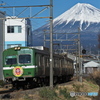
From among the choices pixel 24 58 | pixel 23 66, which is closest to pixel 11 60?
pixel 24 58

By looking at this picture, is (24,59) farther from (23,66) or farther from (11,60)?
(11,60)

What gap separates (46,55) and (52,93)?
25.1 feet

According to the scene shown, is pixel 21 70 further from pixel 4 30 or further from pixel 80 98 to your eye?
pixel 4 30

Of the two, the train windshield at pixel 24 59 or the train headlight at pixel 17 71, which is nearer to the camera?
the train headlight at pixel 17 71

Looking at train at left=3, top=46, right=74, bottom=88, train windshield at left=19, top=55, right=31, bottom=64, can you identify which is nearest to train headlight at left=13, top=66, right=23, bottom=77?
train at left=3, top=46, right=74, bottom=88

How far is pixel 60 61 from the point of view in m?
31.8

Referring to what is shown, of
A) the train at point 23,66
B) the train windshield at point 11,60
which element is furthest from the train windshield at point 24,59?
the train windshield at point 11,60

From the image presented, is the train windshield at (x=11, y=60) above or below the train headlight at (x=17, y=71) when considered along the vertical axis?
above

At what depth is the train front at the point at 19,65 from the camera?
72.0ft

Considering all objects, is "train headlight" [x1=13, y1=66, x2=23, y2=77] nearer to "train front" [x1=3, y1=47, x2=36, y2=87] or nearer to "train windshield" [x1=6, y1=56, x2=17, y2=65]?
"train front" [x1=3, y1=47, x2=36, y2=87]

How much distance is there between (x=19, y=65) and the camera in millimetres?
22156

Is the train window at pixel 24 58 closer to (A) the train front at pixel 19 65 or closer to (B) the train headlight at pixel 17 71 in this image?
(A) the train front at pixel 19 65

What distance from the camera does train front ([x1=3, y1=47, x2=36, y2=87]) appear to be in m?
22.0

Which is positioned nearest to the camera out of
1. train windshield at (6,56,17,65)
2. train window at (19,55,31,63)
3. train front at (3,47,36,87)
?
train front at (3,47,36,87)
